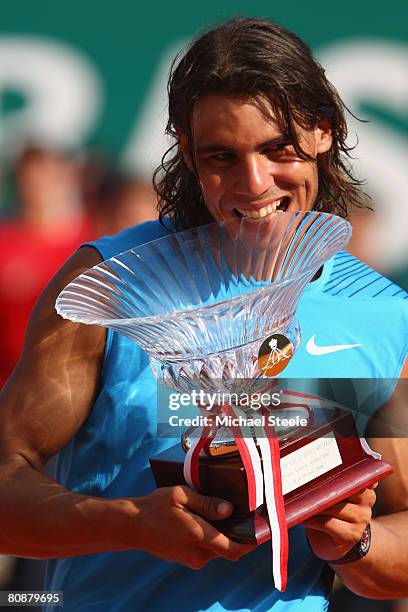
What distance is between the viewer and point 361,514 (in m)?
1.50

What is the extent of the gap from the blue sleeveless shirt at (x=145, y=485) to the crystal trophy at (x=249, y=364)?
0.14m

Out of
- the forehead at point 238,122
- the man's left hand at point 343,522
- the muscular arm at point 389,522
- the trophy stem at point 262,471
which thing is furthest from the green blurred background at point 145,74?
the trophy stem at point 262,471

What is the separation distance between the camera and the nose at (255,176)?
5.18ft

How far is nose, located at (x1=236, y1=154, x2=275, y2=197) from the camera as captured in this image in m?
1.58

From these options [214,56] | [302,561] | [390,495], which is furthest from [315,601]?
[214,56]

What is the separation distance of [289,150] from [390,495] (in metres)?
0.59

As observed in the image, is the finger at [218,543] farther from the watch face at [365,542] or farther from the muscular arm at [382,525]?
the watch face at [365,542]

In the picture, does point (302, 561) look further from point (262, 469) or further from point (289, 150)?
point (289, 150)

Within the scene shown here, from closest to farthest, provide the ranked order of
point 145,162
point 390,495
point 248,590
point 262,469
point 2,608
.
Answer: point 262,469 < point 248,590 < point 390,495 < point 2,608 < point 145,162

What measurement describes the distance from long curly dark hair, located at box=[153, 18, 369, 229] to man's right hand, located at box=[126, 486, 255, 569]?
1.88 feet

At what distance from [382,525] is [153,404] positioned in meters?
0.40

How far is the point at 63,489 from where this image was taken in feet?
5.08

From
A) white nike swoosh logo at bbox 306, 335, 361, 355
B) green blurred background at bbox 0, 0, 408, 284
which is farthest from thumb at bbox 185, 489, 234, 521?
green blurred background at bbox 0, 0, 408, 284

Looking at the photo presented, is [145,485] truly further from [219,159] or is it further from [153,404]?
[219,159]
